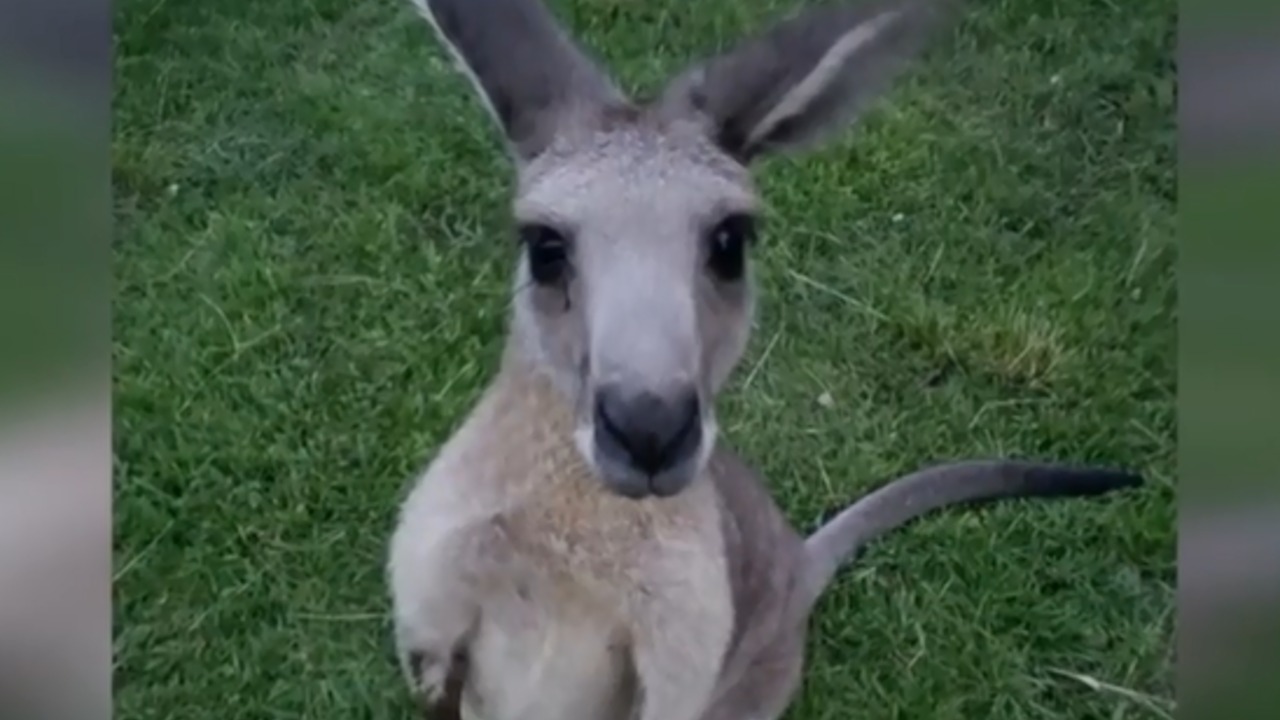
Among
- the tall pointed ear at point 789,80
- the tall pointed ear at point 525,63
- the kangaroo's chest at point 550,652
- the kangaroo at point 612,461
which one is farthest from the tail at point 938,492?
the tall pointed ear at point 525,63

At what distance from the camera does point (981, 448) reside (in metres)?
1.56

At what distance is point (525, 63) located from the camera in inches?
59.9

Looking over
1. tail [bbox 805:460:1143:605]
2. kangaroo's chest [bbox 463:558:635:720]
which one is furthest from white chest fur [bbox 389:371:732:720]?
tail [bbox 805:460:1143:605]

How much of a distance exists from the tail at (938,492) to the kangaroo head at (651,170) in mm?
178

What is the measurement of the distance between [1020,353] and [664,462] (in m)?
0.40

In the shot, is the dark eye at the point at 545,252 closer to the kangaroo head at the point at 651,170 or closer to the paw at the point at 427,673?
the kangaroo head at the point at 651,170

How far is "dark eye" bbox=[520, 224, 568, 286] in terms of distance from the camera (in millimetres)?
1492

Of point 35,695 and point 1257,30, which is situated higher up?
point 1257,30

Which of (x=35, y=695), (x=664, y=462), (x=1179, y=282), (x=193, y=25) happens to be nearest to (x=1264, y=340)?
(x=1179, y=282)

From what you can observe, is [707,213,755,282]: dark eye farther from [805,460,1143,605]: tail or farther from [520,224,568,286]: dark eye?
[805,460,1143,605]: tail

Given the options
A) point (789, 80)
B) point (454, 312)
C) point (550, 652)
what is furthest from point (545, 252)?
point (550, 652)

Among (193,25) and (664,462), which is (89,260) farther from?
(664,462)

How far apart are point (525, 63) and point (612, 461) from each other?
1.37ft

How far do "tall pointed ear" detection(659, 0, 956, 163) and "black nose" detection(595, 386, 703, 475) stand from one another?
0.27 meters
